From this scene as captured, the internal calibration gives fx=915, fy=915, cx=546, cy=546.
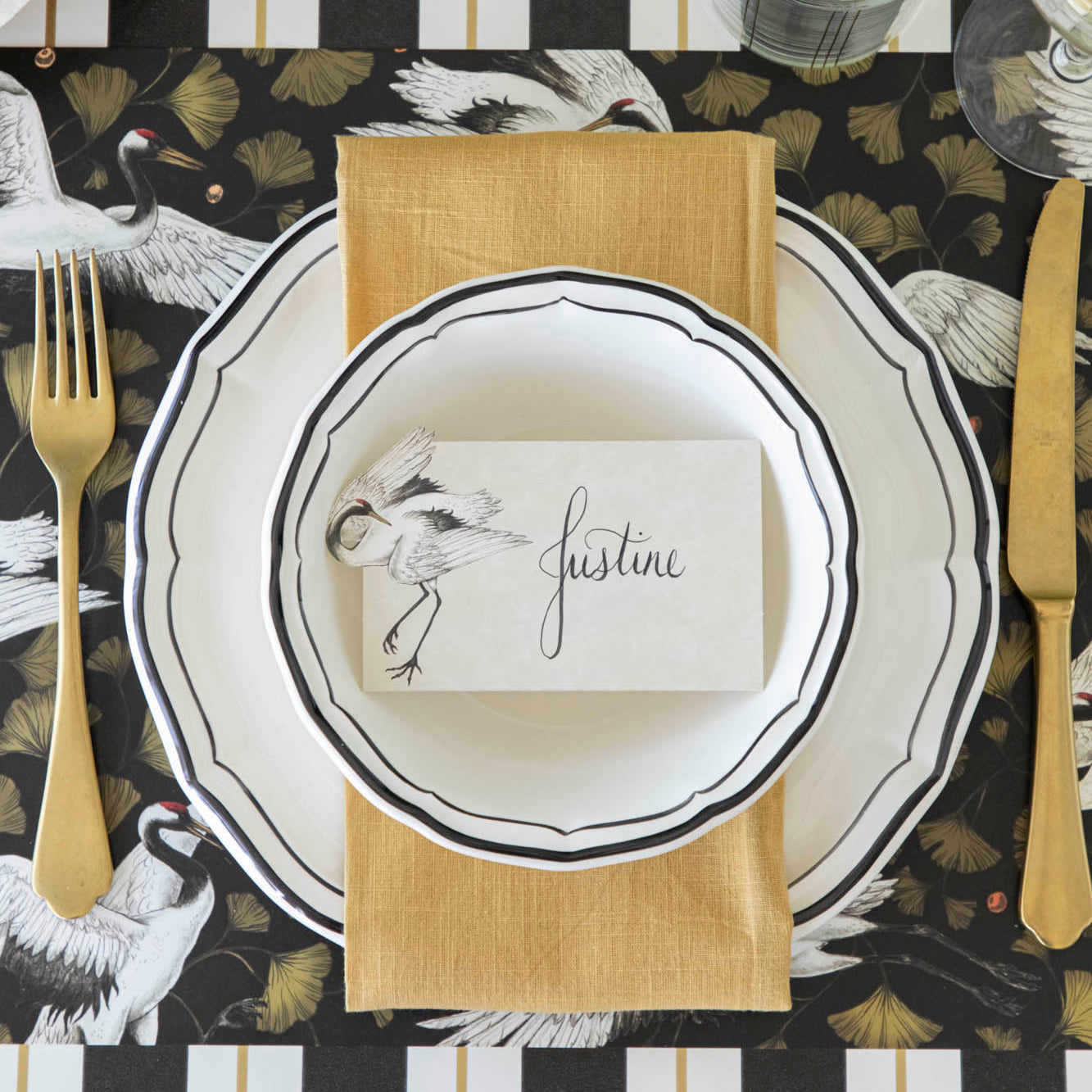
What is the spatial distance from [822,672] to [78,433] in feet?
1.52

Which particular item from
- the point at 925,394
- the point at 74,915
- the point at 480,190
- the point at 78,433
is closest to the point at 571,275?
the point at 480,190

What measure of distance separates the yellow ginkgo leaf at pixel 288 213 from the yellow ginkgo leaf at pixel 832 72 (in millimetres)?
328

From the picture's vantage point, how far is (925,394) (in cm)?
52

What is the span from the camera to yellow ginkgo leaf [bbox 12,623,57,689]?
572mm

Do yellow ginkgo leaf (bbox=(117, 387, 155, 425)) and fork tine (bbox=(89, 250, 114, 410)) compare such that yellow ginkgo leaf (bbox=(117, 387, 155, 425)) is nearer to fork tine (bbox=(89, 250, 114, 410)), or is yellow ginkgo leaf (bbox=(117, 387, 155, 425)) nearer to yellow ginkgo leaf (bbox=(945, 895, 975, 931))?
fork tine (bbox=(89, 250, 114, 410))

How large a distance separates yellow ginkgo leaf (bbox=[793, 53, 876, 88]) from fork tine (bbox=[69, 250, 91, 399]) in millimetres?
472

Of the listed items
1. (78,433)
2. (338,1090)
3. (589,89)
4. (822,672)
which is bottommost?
(338,1090)

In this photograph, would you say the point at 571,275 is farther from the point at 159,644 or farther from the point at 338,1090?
the point at 338,1090

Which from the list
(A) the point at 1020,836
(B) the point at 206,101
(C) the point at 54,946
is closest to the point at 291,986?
(C) the point at 54,946

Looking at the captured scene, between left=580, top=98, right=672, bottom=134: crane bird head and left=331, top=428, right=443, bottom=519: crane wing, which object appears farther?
left=580, top=98, right=672, bottom=134: crane bird head

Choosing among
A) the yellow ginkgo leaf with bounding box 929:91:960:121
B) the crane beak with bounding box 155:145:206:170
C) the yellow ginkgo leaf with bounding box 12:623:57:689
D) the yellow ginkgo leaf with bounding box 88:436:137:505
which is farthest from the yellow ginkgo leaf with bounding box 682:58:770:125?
the yellow ginkgo leaf with bounding box 12:623:57:689

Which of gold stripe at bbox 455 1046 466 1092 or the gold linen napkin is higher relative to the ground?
the gold linen napkin

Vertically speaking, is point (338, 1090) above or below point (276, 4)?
below

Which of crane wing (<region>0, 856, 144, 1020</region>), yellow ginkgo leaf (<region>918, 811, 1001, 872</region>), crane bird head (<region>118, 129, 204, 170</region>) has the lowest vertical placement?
crane wing (<region>0, 856, 144, 1020</region>)
